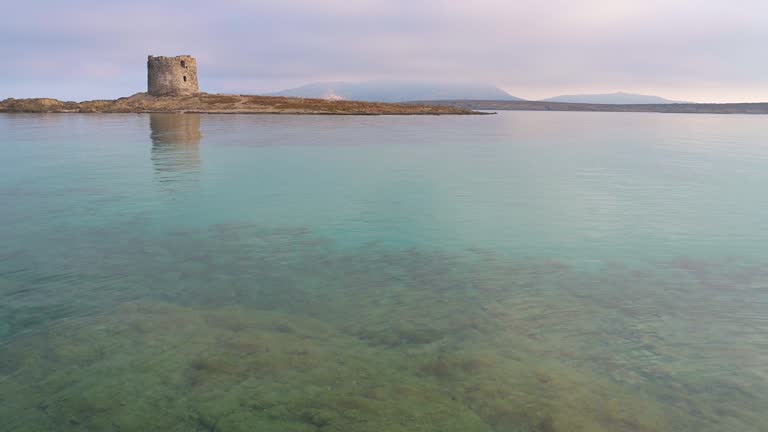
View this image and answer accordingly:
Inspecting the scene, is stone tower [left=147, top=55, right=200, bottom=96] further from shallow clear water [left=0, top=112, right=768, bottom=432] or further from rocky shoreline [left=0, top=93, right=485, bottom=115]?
shallow clear water [left=0, top=112, right=768, bottom=432]

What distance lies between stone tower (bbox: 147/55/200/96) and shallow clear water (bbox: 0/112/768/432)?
3383 inches

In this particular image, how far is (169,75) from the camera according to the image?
321ft

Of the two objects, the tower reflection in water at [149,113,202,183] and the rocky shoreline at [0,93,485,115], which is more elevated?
the rocky shoreline at [0,93,485,115]

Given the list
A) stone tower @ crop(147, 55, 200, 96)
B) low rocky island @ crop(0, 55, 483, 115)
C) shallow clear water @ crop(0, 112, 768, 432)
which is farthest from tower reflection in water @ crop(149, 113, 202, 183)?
stone tower @ crop(147, 55, 200, 96)

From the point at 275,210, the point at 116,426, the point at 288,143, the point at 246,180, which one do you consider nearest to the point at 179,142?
the point at 288,143

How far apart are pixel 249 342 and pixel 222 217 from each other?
855cm

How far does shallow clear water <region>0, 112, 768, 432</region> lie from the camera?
6062 mm

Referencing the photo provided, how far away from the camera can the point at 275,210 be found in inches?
651

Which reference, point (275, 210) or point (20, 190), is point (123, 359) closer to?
point (275, 210)

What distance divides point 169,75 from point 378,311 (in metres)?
101

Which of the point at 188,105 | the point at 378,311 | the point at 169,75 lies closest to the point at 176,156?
the point at 378,311

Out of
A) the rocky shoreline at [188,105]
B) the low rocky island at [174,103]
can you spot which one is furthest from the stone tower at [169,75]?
the rocky shoreline at [188,105]

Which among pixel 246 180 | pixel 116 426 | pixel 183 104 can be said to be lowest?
pixel 116 426

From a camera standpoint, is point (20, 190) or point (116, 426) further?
point (20, 190)
